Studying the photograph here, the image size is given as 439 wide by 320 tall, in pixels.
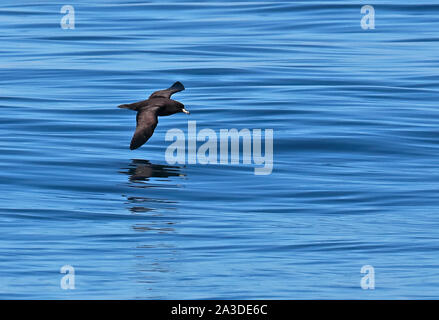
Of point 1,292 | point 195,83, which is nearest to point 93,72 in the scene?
point 195,83

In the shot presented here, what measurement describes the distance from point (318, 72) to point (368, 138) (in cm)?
836

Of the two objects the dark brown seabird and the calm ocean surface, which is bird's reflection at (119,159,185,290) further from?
the dark brown seabird

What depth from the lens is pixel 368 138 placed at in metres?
25.3

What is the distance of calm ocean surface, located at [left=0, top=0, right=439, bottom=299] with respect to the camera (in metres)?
15.9

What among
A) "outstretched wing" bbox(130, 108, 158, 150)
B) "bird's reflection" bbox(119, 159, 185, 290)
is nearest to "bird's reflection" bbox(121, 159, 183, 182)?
"bird's reflection" bbox(119, 159, 185, 290)

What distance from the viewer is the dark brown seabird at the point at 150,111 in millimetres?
20922

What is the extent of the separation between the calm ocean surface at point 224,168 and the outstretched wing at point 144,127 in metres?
0.86

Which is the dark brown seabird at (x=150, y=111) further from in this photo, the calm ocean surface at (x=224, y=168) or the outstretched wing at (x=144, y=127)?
the calm ocean surface at (x=224, y=168)

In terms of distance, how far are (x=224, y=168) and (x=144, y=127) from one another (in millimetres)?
2274

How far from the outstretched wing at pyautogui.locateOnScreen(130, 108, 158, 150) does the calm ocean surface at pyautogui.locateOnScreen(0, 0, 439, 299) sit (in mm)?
862

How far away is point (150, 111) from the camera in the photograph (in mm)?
21812

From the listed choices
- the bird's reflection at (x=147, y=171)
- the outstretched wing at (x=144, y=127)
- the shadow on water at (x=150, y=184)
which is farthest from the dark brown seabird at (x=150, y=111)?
the bird's reflection at (x=147, y=171)

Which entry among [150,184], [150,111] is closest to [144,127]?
[150,111]
